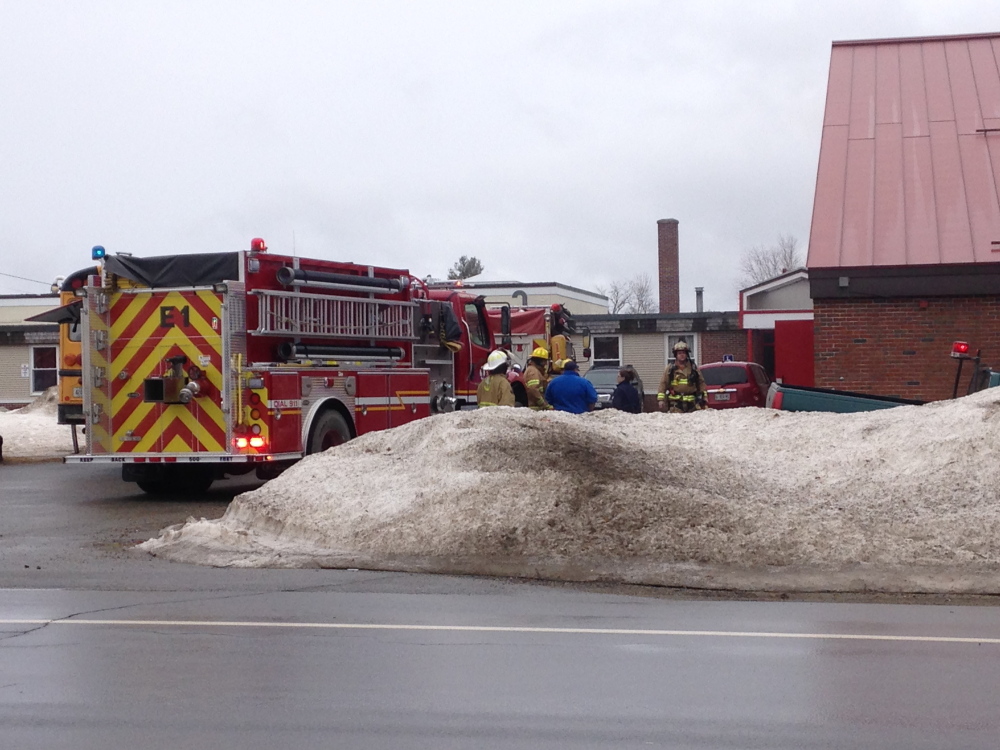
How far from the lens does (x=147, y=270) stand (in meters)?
15.3

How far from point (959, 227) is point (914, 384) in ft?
9.16

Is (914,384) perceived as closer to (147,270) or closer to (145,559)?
(147,270)

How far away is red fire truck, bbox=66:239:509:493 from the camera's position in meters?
14.8

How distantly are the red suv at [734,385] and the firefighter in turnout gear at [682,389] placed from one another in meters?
9.26

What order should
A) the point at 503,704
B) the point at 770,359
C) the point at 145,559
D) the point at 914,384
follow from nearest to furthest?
the point at 503,704, the point at 145,559, the point at 914,384, the point at 770,359

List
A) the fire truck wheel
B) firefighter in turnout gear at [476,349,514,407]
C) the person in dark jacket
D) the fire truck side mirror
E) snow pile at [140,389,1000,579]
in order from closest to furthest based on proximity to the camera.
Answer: snow pile at [140,389,1000,579]
firefighter in turnout gear at [476,349,514,407]
the fire truck wheel
the person in dark jacket
the fire truck side mirror

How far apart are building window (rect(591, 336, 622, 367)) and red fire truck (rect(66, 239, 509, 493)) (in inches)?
1026

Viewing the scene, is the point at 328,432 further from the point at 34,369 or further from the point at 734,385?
the point at 34,369

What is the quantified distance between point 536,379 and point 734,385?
12.2m

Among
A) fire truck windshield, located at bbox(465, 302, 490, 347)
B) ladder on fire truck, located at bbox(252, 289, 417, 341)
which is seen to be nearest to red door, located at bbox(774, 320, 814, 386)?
fire truck windshield, located at bbox(465, 302, 490, 347)

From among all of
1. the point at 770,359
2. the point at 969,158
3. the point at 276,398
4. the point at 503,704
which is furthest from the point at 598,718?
the point at 770,359

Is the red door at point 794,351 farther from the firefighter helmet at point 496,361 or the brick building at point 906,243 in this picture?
the firefighter helmet at point 496,361

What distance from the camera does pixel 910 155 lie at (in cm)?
2264

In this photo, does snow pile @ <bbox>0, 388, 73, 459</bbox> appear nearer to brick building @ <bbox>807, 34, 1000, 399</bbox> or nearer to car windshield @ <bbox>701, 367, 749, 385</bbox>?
car windshield @ <bbox>701, 367, 749, 385</bbox>
